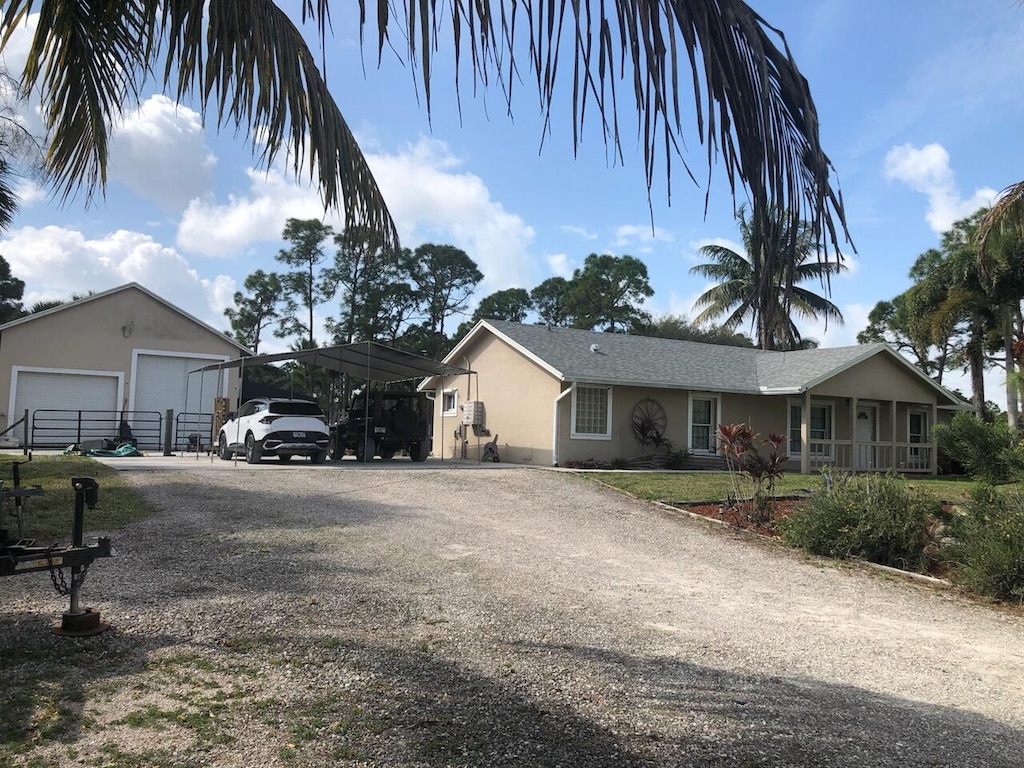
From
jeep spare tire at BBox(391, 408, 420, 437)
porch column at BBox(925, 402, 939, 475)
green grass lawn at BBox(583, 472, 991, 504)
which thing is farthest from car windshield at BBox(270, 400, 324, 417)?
porch column at BBox(925, 402, 939, 475)

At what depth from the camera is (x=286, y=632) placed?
489cm

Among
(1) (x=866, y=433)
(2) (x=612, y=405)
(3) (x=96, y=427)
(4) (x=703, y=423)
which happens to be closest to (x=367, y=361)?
(2) (x=612, y=405)

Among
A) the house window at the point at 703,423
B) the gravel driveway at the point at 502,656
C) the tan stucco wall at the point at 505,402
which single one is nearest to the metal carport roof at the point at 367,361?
the tan stucco wall at the point at 505,402

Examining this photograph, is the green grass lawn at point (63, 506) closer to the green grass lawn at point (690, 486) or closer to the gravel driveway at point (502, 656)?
the gravel driveway at point (502, 656)

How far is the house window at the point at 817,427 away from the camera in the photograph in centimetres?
2373

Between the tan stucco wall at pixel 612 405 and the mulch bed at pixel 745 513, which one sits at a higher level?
the tan stucco wall at pixel 612 405

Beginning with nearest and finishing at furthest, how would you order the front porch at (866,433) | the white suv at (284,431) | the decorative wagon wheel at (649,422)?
the white suv at (284,431)
the decorative wagon wheel at (649,422)
the front porch at (866,433)

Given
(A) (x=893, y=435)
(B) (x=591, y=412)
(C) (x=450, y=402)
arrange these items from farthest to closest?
(C) (x=450, y=402)
(A) (x=893, y=435)
(B) (x=591, y=412)

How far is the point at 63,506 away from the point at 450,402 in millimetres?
16076

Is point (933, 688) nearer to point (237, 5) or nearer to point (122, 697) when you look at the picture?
point (122, 697)

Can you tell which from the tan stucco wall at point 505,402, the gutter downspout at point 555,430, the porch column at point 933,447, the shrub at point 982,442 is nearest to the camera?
the shrub at point 982,442

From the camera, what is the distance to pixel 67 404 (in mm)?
25500

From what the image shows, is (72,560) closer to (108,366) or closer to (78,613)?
(78,613)

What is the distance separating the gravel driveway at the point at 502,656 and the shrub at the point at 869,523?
560 millimetres
